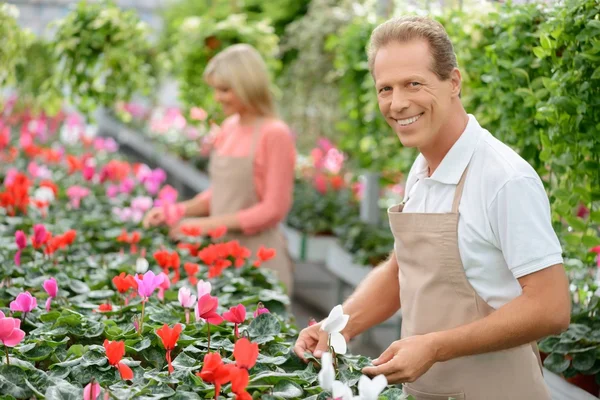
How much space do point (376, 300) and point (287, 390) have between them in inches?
18.8

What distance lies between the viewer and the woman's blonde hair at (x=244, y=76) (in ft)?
12.2

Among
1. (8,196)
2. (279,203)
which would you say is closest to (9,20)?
(8,196)

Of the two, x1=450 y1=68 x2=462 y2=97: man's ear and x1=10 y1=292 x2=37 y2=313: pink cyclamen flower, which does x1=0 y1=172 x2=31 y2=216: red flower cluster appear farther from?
x1=450 y1=68 x2=462 y2=97: man's ear

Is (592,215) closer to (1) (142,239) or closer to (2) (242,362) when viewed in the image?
(2) (242,362)

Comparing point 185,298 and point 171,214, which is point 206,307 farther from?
point 171,214

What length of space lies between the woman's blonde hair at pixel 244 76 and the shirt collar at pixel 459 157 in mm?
1980

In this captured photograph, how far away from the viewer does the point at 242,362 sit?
1.51m

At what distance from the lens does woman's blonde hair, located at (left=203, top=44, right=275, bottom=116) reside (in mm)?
3709

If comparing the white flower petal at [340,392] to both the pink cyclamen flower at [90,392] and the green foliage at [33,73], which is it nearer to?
the pink cyclamen flower at [90,392]

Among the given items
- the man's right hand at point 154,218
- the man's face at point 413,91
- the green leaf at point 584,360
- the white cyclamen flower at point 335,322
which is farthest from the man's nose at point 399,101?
the man's right hand at point 154,218

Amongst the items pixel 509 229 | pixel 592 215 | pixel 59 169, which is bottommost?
pixel 59 169

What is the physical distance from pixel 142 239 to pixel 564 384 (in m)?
1.82

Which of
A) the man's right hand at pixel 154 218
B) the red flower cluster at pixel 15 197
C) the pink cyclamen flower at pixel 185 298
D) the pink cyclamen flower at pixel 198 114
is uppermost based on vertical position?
the pink cyclamen flower at pixel 185 298

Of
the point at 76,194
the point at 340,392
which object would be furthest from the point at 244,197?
the point at 340,392
